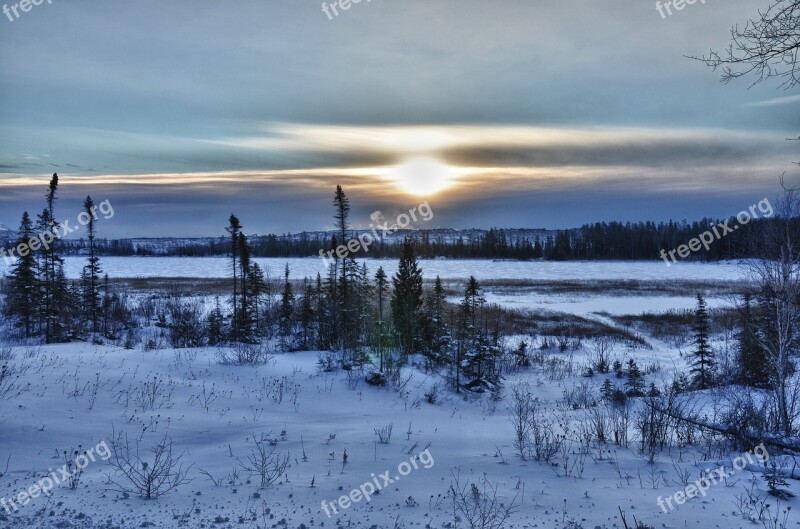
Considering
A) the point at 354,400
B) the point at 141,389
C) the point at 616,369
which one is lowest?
the point at 616,369

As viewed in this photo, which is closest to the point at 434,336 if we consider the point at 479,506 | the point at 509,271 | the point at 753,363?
the point at 753,363

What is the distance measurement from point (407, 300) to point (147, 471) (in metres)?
19.3

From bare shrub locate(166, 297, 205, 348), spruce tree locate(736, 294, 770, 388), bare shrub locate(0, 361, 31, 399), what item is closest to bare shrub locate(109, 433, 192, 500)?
bare shrub locate(0, 361, 31, 399)

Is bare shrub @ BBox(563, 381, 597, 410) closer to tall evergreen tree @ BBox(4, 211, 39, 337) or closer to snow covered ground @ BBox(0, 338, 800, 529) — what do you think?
snow covered ground @ BBox(0, 338, 800, 529)

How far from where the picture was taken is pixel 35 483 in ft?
19.5

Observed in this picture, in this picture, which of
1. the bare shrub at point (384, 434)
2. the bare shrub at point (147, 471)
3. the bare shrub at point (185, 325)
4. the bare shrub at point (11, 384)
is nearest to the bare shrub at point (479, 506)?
the bare shrub at point (384, 434)

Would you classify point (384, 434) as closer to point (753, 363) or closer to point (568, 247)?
point (753, 363)

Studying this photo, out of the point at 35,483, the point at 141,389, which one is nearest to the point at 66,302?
the point at 141,389

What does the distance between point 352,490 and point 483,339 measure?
11828 millimetres

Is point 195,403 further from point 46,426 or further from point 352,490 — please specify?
point 352,490

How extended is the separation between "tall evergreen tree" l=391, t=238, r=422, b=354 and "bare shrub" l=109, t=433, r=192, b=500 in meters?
15.4

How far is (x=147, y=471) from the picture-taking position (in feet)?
21.1

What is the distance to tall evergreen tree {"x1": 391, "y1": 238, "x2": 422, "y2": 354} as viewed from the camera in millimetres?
22891

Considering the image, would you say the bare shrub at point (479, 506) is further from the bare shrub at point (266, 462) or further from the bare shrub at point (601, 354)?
the bare shrub at point (601, 354)
